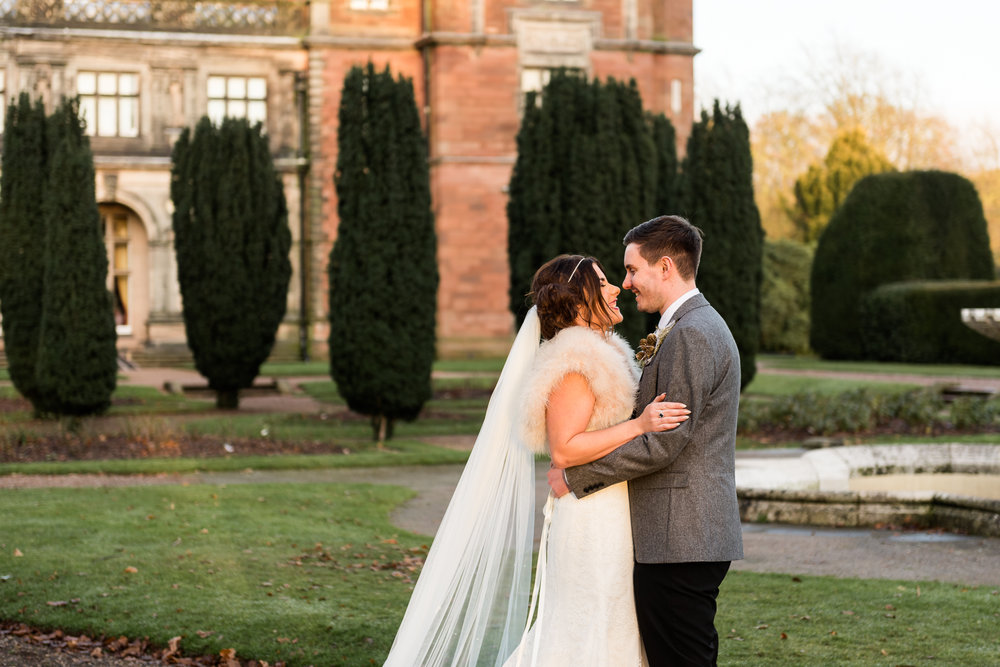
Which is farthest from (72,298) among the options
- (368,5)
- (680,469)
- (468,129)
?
(368,5)

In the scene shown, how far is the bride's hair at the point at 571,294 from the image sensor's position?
3582mm

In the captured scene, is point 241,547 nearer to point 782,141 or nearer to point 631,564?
point 631,564

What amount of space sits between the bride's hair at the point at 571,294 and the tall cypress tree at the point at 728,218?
13.5 meters

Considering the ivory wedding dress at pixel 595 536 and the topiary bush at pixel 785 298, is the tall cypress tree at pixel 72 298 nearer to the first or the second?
the ivory wedding dress at pixel 595 536

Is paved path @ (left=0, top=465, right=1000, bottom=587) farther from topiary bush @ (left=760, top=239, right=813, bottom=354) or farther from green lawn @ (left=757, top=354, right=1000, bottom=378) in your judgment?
topiary bush @ (left=760, top=239, right=813, bottom=354)

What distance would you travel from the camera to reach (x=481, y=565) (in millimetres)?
4000

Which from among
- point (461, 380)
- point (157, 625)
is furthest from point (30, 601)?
point (461, 380)

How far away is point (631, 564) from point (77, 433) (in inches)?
453

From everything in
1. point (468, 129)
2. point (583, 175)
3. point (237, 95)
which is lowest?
point (583, 175)

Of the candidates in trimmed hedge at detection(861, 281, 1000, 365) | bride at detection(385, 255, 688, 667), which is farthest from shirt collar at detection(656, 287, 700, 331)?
trimmed hedge at detection(861, 281, 1000, 365)

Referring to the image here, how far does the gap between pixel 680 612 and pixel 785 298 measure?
3024 cm

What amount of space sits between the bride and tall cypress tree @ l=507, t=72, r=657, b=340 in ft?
36.0

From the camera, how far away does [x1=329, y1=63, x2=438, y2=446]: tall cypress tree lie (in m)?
13.6

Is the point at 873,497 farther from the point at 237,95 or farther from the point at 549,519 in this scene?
the point at 237,95
